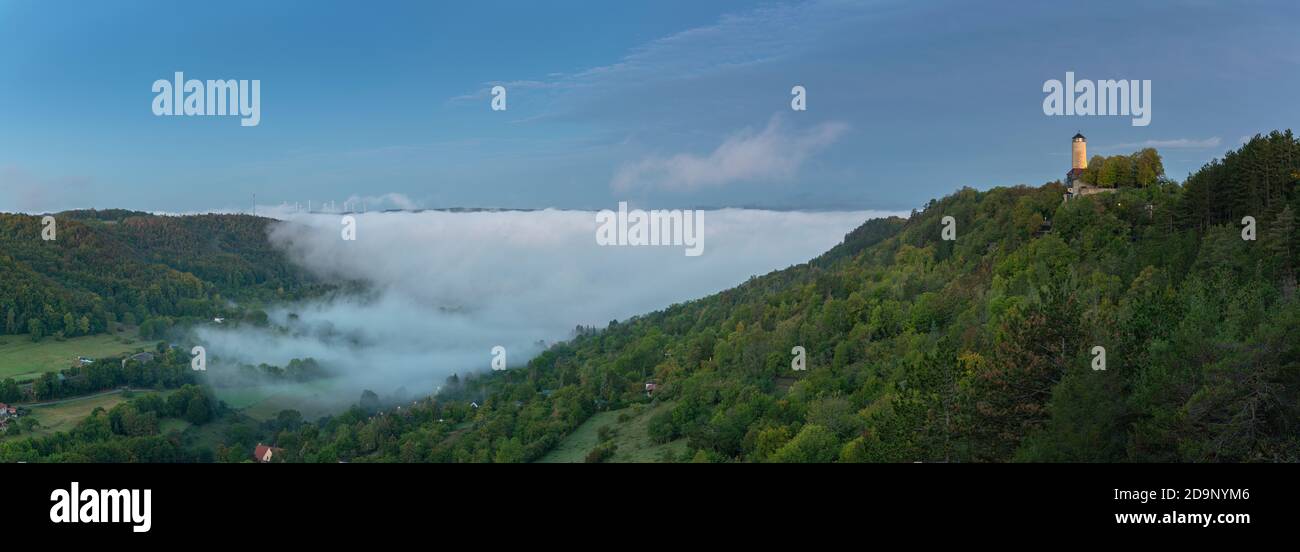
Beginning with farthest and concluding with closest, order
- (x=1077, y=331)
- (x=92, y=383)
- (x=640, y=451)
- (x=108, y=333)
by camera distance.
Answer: (x=108, y=333)
(x=92, y=383)
(x=640, y=451)
(x=1077, y=331)

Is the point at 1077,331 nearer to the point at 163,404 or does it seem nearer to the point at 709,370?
the point at 709,370

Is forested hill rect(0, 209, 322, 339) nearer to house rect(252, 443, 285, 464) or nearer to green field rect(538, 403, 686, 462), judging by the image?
house rect(252, 443, 285, 464)

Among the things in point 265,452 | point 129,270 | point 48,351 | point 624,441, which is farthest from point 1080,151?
point 129,270

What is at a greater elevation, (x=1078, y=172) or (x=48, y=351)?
(x=1078, y=172)

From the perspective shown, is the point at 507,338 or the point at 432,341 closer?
the point at 507,338

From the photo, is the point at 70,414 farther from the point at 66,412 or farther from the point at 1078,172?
the point at 1078,172

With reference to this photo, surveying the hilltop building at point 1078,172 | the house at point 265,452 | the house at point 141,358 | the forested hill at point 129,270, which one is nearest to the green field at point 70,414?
the house at point 141,358

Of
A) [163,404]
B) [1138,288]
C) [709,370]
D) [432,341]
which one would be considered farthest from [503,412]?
[432,341]
